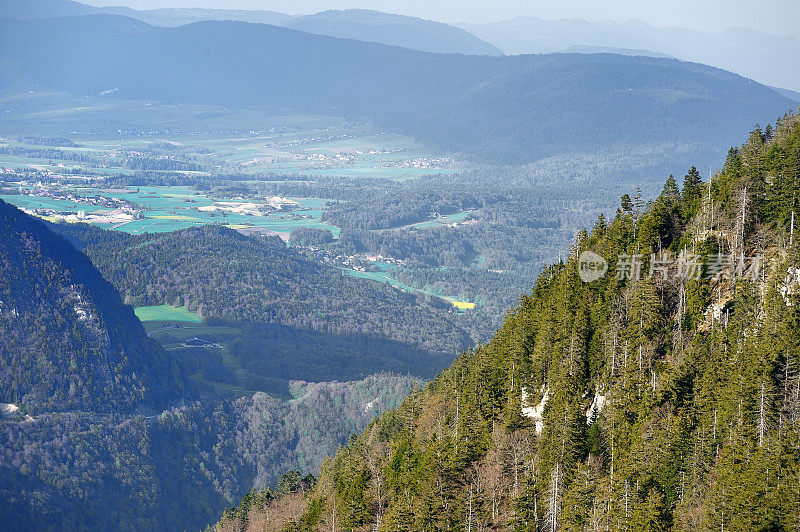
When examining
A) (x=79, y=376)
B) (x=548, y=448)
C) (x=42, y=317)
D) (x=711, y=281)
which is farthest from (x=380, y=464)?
(x=42, y=317)

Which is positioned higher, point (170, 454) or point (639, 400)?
point (639, 400)

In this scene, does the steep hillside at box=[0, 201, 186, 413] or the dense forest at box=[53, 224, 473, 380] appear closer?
the steep hillside at box=[0, 201, 186, 413]

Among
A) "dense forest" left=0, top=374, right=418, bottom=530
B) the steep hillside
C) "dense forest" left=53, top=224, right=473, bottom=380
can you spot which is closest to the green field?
"dense forest" left=53, top=224, right=473, bottom=380

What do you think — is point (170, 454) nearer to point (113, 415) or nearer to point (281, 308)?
point (113, 415)

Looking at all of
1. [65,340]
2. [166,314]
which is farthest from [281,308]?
[65,340]

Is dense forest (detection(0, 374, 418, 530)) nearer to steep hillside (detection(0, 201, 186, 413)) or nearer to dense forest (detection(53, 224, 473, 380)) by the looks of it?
steep hillside (detection(0, 201, 186, 413))

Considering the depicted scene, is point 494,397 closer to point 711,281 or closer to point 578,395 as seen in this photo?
point 578,395
